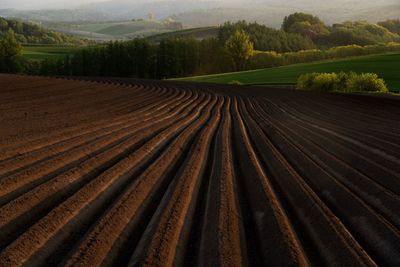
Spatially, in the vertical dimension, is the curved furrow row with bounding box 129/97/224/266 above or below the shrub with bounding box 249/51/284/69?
below

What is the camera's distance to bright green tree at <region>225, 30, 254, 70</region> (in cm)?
7928

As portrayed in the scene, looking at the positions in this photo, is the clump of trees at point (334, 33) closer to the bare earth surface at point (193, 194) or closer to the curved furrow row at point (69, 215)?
the bare earth surface at point (193, 194)

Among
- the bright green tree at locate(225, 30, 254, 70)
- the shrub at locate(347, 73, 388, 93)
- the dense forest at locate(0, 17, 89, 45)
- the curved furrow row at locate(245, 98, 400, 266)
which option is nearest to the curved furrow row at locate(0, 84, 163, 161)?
the curved furrow row at locate(245, 98, 400, 266)

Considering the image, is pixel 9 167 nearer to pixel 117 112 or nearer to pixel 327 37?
pixel 117 112

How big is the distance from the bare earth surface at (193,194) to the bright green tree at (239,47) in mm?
64802

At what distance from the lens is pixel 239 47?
79.9 metres

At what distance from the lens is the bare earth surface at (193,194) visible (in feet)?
20.0

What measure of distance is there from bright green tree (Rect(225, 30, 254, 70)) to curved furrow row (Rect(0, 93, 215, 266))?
232 feet

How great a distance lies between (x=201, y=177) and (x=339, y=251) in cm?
418

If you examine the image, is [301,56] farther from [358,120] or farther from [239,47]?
[358,120]

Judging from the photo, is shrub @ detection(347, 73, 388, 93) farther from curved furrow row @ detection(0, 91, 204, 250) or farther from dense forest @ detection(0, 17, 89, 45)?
dense forest @ detection(0, 17, 89, 45)

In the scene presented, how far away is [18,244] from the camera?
5910mm

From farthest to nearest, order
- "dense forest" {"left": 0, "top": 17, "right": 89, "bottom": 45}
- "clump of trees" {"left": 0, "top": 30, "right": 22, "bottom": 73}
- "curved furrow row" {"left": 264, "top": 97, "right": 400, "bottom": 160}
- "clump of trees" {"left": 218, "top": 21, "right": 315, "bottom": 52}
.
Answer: "dense forest" {"left": 0, "top": 17, "right": 89, "bottom": 45}
"clump of trees" {"left": 218, "top": 21, "right": 315, "bottom": 52}
"clump of trees" {"left": 0, "top": 30, "right": 22, "bottom": 73}
"curved furrow row" {"left": 264, "top": 97, "right": 400, "bottom": 160}

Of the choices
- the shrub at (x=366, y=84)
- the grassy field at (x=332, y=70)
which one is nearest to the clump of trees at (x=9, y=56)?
the grassy field at (x=332, y=70)
